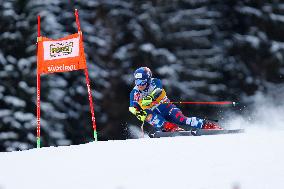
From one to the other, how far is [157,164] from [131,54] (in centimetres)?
1601

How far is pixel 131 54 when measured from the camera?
2509 centimetres

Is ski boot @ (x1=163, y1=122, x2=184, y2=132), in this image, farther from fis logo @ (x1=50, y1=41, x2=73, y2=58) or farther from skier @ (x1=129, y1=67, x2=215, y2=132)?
fis logo @ (x1=50, y1=41, x2=73, y2=58)

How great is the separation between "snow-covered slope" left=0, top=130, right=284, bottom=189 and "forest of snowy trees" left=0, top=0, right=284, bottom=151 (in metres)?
11.9

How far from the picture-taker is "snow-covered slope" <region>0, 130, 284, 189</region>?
8109 millimetres

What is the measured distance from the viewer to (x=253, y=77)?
26.0 meters

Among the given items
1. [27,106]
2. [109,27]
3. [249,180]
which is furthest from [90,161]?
[109,27]

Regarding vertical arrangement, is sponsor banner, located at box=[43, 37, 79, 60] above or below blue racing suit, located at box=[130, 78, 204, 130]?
above

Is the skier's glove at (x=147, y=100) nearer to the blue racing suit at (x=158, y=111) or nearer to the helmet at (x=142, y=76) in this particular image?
the blue racing suit at (x=158, y=111)

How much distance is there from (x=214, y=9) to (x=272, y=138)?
643 inches

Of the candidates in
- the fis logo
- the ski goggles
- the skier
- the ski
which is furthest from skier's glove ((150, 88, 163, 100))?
the fis logo

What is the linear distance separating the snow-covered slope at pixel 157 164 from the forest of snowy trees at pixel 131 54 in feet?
39.1

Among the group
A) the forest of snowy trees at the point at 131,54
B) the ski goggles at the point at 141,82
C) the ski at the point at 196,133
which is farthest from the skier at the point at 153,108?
the forest of snowy trees at the point at 131,54

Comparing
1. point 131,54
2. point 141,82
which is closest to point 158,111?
point 141,82

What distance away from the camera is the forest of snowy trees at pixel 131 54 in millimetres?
23281
